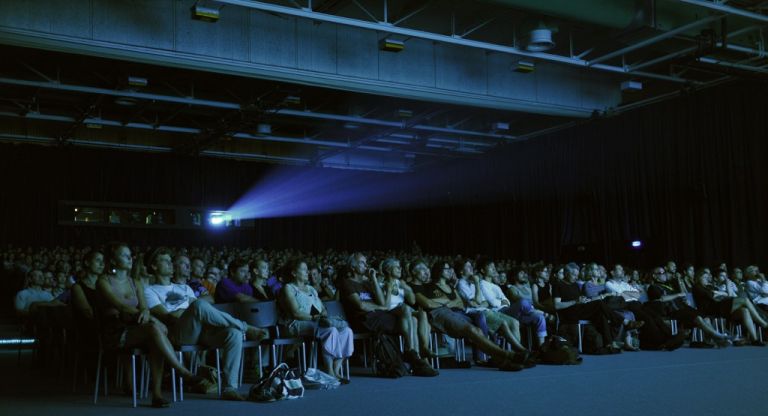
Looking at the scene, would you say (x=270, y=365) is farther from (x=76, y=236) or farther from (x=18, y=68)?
(x=76, y=236)

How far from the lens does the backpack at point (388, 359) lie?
6121 mm

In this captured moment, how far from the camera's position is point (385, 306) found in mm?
6586

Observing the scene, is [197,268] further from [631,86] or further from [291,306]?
[631,86]

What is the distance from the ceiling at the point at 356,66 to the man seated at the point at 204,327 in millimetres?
4417

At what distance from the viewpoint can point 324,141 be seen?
17250 millimetres

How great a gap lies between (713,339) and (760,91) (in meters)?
6.21

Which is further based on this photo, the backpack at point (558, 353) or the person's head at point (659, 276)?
the person's head at point (659, 276)

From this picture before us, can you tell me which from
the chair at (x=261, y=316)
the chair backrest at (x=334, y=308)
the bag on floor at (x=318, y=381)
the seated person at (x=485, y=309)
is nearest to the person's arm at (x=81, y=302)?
the chair at (x=261, y=316)

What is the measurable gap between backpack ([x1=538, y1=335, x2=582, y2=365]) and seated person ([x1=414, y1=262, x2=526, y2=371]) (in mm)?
450

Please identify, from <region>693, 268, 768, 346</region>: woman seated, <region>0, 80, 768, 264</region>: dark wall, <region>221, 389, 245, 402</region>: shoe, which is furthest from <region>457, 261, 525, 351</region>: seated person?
<region>0, 80, 768, 264</region>: dark wall

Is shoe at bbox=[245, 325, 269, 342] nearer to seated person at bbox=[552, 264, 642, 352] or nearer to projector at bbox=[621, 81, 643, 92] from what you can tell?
seated person at bbox=[552, 264, 642, 352]

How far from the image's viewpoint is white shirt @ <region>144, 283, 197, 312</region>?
543 cm

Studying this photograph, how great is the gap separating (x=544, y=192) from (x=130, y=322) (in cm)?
1358

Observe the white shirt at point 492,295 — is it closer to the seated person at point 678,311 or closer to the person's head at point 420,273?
the person's head at point 420,273
